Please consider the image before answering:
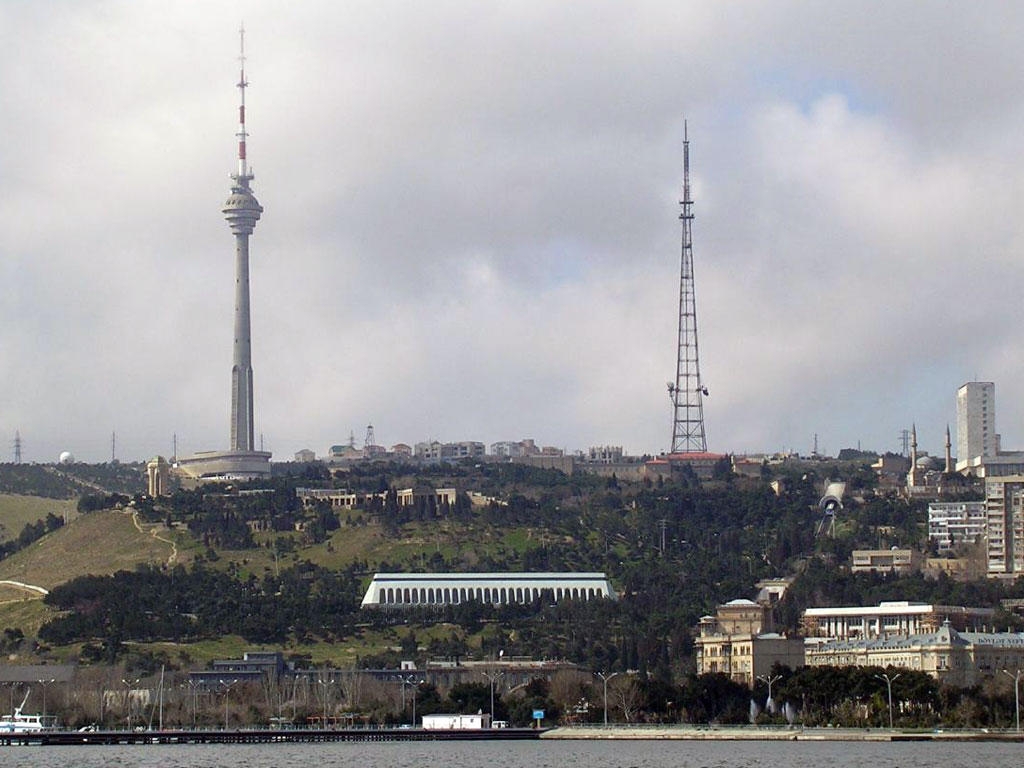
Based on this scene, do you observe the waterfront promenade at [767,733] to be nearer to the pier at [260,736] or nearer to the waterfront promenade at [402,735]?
the waterfront promenade at [402,735]

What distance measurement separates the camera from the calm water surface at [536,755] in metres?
147

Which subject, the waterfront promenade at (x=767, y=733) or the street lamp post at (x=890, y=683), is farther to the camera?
the street lamp post at (x=890, y=683)

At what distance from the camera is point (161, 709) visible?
649 ft

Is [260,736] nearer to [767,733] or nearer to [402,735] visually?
[402,735]

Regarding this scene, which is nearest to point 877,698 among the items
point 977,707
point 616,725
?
point 977,707

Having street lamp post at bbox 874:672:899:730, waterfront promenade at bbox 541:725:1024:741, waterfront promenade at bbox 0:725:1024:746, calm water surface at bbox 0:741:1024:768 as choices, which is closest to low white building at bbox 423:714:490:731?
waterfront promenade at bbox 0:725:1024:746

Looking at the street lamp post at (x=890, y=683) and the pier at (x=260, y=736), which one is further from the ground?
the street lamp post at (x=890, y=683)

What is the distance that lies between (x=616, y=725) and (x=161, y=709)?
35.4 meters

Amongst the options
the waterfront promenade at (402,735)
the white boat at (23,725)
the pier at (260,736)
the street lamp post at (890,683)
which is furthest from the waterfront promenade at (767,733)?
the white boat at (23,725)

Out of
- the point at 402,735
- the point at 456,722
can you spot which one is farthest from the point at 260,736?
the point at 456,722

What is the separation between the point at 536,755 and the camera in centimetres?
15962

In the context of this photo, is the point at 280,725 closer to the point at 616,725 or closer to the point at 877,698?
the point at 616,725

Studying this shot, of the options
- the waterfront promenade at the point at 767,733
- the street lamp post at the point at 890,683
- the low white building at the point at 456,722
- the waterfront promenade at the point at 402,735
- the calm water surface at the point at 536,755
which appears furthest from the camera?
the low white building at the point at 456,722

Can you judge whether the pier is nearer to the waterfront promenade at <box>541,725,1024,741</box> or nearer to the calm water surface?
the calm water surface
